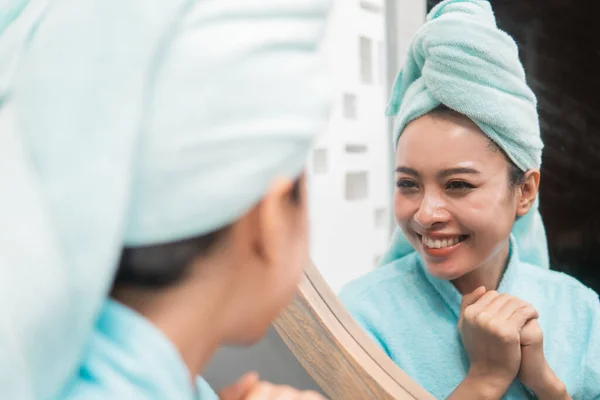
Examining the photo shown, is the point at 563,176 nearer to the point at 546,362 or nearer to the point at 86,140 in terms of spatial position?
the point at 546,362

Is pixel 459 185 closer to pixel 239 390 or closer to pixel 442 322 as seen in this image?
pixel 442 322

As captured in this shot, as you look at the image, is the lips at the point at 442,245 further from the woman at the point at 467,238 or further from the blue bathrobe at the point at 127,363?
the blue bathrobe at the point at 127,363

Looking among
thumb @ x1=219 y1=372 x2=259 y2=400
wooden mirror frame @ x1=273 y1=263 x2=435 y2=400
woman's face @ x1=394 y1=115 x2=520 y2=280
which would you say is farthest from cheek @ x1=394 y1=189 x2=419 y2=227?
thumb @ x1=219 y1=372 x2=259 y2=400

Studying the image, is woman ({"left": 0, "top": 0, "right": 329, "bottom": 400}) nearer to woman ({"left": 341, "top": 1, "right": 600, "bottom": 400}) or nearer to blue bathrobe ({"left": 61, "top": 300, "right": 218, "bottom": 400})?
blue bathrobe ({"left": 61, "top": 300, "right": 218, "bottom": 400})

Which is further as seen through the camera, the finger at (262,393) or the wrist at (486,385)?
the wrist at (486,385)

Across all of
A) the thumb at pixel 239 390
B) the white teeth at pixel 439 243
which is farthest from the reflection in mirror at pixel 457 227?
the thumb at pixel 239 390

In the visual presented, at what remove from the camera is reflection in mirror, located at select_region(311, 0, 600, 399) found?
0.52 meters

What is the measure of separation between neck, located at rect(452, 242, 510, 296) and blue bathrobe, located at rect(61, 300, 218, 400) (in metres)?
0.38

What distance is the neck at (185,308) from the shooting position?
0.73 ft

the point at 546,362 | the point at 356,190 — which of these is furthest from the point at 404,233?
the point at 546,362

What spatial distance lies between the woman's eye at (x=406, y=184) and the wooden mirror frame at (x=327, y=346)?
11 cm

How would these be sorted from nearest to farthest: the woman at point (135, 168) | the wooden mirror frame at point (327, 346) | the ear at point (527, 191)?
the woman at point (135, 168) < the wooden mirror frame at point (327, 346) < the ear at point (527, 191)

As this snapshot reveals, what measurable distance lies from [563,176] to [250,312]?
0.54 meters

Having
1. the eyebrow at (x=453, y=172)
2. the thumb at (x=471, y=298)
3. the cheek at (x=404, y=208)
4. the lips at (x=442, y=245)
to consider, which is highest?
the eyebrow at (x=453, y=172)
